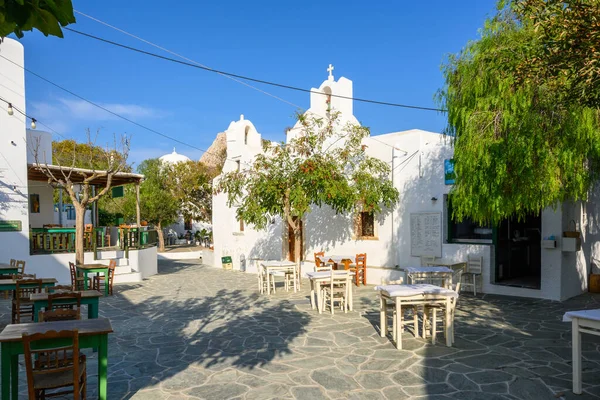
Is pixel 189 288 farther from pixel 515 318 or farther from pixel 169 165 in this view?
pixel 169 165

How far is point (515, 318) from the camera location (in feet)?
27.9

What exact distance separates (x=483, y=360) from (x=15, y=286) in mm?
7762

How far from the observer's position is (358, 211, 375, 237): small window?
1416cm

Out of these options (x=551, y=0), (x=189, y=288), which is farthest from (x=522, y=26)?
(x=189, y=288)

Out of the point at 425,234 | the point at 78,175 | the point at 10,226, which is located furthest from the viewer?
the point at 78,175

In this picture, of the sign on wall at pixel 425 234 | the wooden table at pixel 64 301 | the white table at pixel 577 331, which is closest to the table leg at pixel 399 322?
the white table at pixel 577 331

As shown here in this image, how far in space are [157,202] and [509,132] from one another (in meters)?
25.6

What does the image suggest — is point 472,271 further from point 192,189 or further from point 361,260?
point 192,189

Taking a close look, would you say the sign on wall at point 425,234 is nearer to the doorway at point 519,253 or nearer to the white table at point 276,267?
the doorway at point 519,253

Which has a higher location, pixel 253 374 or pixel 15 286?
pixel 15 286

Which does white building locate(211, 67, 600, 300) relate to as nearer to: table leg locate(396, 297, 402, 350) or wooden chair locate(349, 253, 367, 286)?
wooden chair locate(349, 253, 367, 286)

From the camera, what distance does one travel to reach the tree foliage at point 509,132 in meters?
6.77

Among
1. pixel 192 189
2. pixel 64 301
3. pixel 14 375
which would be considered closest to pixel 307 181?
pixel 64 301

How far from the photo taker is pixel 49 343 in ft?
13.2
